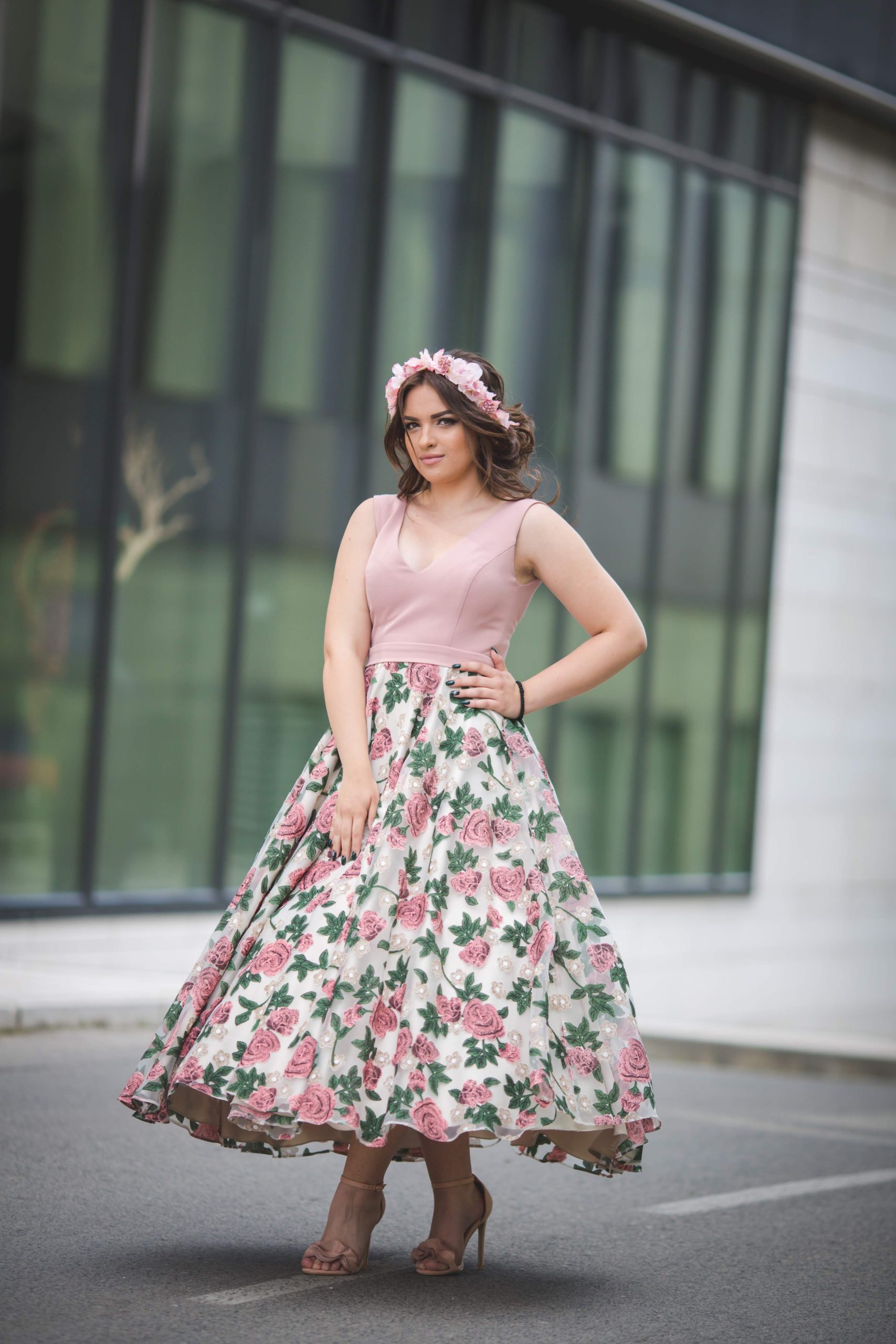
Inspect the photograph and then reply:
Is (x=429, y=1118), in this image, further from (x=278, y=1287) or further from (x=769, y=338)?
(x=769, y=338)

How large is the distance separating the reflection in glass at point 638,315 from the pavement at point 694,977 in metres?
3.73

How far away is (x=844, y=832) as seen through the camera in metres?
16.4

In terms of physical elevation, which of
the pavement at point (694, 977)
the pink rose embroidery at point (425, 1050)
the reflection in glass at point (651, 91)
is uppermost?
the reflection in glass at point (651, 91)

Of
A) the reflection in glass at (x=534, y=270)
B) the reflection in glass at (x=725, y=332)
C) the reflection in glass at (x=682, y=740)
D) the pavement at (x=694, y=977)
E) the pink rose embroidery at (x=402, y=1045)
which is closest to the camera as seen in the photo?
the pink rose embroidery at (x=402, y=1045)

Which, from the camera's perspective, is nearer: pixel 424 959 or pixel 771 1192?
pixel 424 959

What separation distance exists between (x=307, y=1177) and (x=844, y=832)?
1193 cm

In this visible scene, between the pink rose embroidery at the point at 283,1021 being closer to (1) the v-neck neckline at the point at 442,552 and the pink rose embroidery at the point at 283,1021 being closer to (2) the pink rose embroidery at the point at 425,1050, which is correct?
(2) the pink rose embroidery at the point at 425,1050

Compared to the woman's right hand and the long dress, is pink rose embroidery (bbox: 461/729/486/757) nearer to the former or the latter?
the long dress

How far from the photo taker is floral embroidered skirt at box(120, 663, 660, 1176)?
A: 3.74m

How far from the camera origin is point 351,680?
13.6 ft

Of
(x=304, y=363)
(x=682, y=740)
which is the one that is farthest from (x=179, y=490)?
(x=682, y=740)

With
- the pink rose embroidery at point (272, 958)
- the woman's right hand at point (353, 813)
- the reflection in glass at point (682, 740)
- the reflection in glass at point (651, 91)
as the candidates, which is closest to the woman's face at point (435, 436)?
the woman's right hand at point (353, 813)

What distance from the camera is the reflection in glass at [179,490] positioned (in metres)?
11.0

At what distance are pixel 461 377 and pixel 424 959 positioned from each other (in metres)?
1.39
